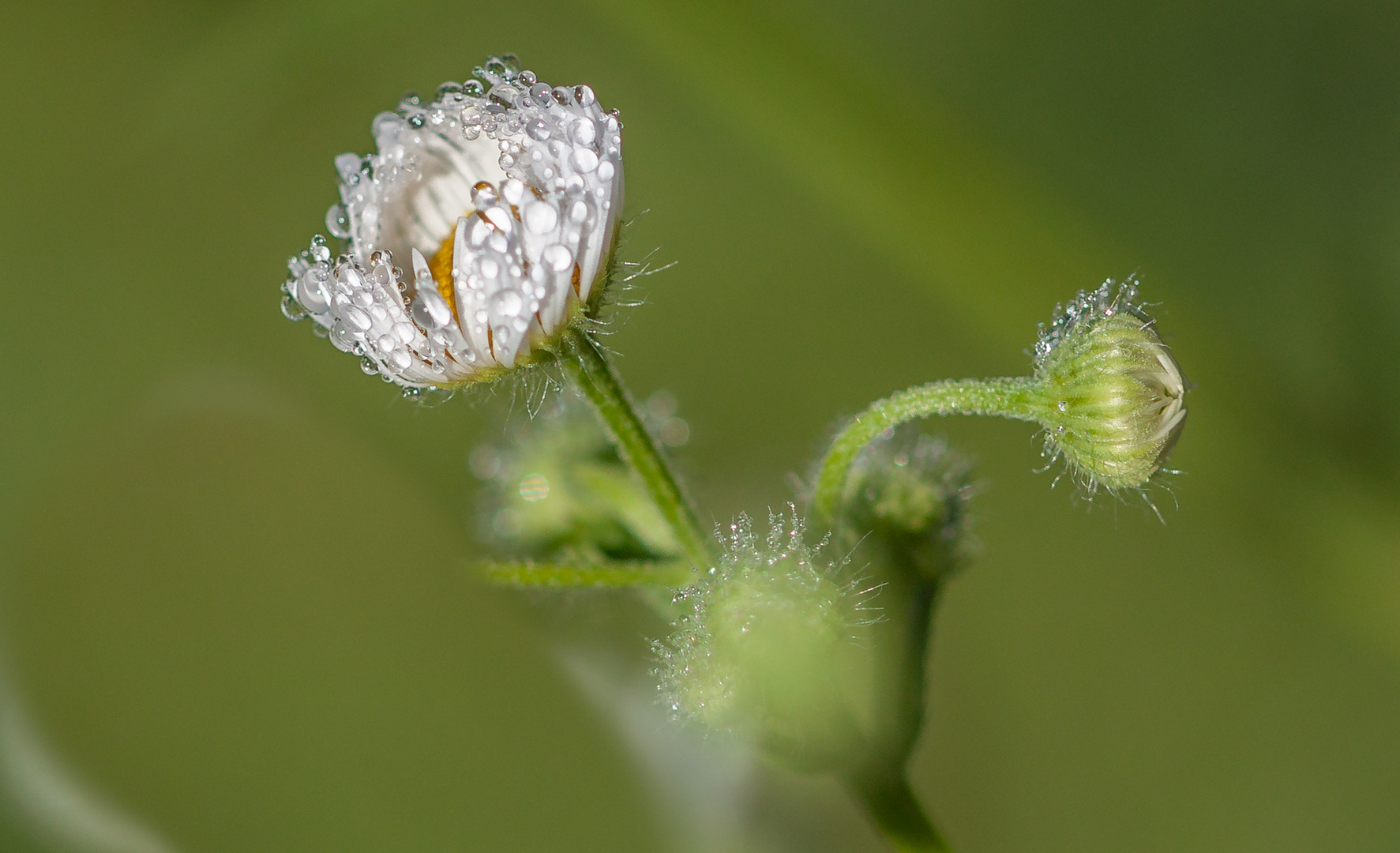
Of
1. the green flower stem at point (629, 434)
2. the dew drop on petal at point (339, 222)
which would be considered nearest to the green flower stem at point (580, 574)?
the green flower stem at point (629, 434)

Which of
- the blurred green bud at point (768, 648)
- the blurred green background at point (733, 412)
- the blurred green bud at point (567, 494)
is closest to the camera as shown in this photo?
the blurred green bud at point (768, 648)

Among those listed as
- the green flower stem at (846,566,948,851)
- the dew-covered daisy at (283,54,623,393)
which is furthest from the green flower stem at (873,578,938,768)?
the dew-covered daisy at (283,54,623,393)

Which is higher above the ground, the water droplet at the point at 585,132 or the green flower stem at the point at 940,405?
the water droplet at the point at 585,132

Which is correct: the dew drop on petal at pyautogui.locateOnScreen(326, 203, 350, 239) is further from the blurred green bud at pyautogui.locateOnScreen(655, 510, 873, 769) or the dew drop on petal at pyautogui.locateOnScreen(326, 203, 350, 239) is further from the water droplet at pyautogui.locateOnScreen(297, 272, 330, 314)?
the blurred green bud at pyautogui.locateOnScreen(655, 510, 873, 769)

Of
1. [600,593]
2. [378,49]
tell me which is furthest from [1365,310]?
[378,49]

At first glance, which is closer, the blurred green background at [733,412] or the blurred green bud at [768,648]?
the blurred green bud at [768,648]

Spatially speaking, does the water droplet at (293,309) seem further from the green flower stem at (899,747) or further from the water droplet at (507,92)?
the green flower stem at (899,747)

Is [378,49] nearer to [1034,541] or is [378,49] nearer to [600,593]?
[600,593]

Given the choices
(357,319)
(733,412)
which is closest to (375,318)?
(357,319)

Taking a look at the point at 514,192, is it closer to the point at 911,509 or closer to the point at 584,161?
the point at 584,161
